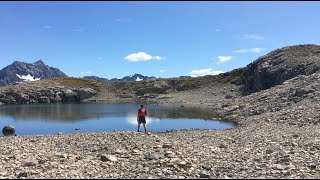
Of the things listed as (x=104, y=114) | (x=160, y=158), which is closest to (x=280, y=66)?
(x=104, y=114)

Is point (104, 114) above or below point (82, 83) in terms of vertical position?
below

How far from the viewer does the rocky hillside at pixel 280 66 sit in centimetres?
10194

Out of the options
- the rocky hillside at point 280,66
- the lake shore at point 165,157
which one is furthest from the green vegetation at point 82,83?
the lake shore at point 165,157

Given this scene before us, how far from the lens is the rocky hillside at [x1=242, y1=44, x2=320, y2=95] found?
10194 centimetres

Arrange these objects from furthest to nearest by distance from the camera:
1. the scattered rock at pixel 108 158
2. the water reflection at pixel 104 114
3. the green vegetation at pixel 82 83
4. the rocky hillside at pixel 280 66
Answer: the green vegetation at pixel 82 83 < the rocky hillside at pixel 280 66 < the water reflection at pixel 104 114 < the scattered rock at pixel 108 158

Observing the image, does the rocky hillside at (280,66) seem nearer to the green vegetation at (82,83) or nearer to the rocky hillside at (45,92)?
the rocky hillside at (45,92)

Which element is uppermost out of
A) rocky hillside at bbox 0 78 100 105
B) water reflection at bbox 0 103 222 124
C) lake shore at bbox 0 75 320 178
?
rocky hillside at bbox 0 78 100 105

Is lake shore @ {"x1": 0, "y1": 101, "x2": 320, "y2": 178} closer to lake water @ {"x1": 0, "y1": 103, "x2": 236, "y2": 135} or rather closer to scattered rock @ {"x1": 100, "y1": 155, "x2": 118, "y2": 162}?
scattered rock @ {"x1": 100, "y1": 155, "x2": 118, "y2": 162}

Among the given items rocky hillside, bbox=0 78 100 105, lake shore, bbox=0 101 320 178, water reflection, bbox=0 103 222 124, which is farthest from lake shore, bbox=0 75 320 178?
rocky hillside, bbox=0 78 100 105

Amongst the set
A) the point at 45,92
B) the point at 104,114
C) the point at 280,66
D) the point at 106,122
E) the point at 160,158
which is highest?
the point at 280,66

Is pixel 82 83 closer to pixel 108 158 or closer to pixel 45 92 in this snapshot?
pixel 45 92

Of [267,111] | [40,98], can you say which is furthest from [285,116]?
[40,98]

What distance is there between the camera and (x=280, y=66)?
114m

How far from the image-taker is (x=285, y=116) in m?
44.4
